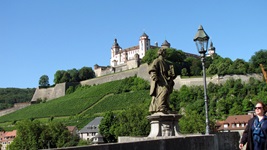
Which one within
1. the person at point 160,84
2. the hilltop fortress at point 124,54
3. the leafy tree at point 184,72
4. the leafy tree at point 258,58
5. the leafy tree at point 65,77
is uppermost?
the hilltop fortress at point 124,54

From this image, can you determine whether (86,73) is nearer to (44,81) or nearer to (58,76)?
(58,76)

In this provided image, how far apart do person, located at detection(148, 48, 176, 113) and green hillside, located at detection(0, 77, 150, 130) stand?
7925 cm

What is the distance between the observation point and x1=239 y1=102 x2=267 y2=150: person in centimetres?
703

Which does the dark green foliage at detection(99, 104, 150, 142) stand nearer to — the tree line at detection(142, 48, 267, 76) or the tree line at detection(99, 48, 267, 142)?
the tree line at detection(99, 48, 267, 142)

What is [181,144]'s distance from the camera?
10344mm

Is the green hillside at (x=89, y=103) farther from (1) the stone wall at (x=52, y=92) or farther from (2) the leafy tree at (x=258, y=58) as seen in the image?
(2) the leafy tree at (x=258, y=58)

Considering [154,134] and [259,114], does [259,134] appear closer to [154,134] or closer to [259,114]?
[259,114]

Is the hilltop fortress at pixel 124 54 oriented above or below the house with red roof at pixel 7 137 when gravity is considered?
above

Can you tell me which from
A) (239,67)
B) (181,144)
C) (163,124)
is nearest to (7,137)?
(239,67)

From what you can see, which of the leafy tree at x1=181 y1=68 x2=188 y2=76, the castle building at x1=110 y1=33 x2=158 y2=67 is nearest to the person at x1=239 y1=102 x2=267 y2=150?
the leafy tree at x1=181 y1=68 x2=188 y2=76

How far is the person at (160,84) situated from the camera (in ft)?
42.3

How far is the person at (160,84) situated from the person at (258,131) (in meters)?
5.68

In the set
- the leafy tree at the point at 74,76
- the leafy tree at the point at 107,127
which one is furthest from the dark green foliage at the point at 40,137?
the leafy tree at the point at 74,76

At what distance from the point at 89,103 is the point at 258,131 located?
10687cm
